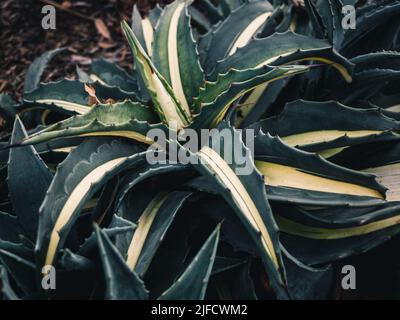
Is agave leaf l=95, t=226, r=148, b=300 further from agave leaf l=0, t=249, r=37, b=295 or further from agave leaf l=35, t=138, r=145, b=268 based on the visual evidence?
agave leaf l=0, t=249, r=37, b=295

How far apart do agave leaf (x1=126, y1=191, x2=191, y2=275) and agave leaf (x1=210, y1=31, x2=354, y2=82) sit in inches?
15.6

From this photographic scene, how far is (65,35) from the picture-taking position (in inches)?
88.7

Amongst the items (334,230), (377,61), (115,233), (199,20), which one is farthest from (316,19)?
(115,233)

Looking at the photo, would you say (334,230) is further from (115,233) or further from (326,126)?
(115,233)

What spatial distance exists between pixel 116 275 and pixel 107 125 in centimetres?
34

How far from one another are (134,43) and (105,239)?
1.57ft

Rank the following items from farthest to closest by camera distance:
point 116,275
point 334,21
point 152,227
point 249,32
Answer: point 249,32 < point 334,21 < point 152,227 < point 116,275

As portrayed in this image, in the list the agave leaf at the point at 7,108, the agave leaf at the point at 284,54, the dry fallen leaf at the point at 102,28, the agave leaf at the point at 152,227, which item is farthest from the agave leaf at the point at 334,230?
the dry fallen leaf at the point at 102,28

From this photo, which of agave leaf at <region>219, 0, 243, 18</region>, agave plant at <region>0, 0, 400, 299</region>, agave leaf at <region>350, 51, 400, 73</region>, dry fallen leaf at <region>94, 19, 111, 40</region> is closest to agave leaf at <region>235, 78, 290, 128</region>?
agave plant at <region>0, 0, 400, 299</region>

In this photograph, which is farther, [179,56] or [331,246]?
[179,56]

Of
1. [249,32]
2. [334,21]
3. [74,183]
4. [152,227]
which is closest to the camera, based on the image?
[74,183]

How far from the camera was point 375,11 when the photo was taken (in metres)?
1.38

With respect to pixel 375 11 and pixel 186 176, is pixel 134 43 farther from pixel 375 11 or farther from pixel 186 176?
pixel 375 11
